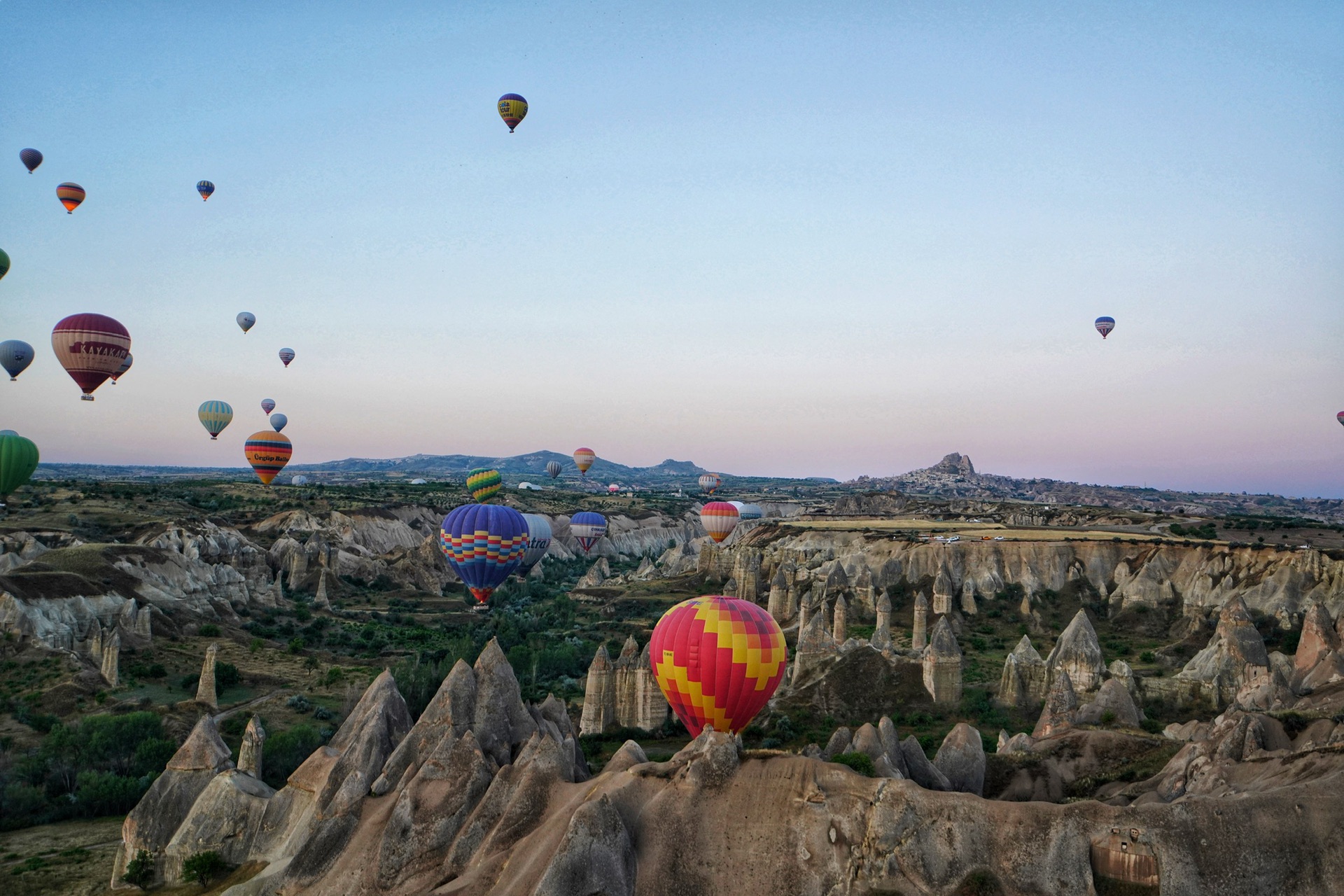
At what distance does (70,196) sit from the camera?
5662 centimetres

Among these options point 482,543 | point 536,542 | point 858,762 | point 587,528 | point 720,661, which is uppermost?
point 482,543

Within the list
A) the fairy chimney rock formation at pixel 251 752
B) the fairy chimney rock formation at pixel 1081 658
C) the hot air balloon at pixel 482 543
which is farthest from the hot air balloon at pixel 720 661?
the hot air balloon at pixel 482 543

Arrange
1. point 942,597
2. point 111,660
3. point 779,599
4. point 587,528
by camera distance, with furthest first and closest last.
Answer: point 587,528, point 779,599, point 942,597, point 111,660

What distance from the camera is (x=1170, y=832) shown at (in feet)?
41.5

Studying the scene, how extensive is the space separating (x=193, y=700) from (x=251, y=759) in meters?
16.4

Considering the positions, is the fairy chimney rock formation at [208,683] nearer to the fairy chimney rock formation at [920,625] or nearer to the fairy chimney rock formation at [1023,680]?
the fairy chimney rock formation at [1023,680]

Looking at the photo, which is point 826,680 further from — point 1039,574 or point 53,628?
point 53,628

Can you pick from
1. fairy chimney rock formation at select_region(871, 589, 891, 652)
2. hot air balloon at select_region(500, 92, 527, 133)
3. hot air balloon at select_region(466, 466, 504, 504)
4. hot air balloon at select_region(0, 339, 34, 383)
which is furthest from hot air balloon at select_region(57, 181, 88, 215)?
fairy chimney rock formation at select_region(871, 589, 891, 652)

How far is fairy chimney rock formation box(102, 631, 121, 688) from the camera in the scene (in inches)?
1572

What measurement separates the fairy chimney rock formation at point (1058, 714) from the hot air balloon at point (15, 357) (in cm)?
6163

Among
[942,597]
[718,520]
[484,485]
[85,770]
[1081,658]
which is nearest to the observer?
[85,770]

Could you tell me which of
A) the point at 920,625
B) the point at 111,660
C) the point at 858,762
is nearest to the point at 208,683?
the point at 111,660

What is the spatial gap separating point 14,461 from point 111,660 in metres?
15.6

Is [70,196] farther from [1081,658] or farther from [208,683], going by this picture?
[1081,658]
